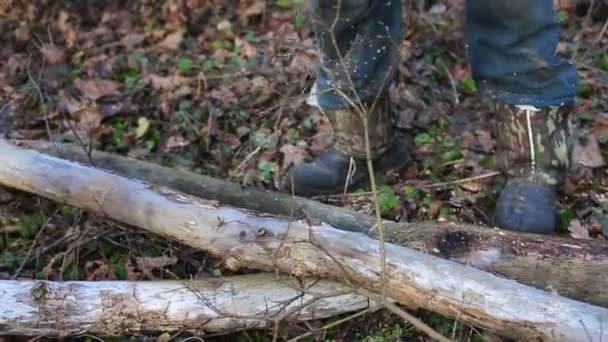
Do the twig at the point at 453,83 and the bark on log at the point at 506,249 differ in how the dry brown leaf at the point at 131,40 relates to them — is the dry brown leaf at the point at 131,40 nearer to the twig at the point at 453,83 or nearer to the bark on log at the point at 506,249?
the twig at the point at 453,83

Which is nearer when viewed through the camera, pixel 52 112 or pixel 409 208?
pixel 409 208

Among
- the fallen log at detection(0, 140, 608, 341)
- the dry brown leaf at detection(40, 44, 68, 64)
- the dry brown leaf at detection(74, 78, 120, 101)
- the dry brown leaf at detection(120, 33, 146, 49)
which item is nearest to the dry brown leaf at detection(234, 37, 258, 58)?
the dry brown leaf at detection(120, 33, 146, 49)

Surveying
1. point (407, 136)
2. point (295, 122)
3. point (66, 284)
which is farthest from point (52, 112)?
point (407, 136)

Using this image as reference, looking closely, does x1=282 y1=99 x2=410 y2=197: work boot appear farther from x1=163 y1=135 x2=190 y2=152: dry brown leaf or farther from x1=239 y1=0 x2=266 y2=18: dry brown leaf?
x1=239 y1=0 x2=266 y2=18: dry brown leaf

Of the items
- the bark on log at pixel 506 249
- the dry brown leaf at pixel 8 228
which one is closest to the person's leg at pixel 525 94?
the bark on log at pixel 506 249

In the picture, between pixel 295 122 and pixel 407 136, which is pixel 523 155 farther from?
pixel 295 122

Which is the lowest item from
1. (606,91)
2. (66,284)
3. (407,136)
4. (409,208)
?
(66,284)

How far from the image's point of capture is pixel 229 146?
334cm

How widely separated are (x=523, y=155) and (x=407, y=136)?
736 mm

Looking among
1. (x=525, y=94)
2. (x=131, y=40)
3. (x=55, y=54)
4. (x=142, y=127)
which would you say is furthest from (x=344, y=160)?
(x=55, y=54)

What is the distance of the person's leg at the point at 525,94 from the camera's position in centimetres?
236

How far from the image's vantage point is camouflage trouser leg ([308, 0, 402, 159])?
2512 millimetres

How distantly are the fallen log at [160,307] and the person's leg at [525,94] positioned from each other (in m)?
0.69

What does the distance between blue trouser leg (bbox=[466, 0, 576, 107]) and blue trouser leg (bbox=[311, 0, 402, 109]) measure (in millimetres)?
280
